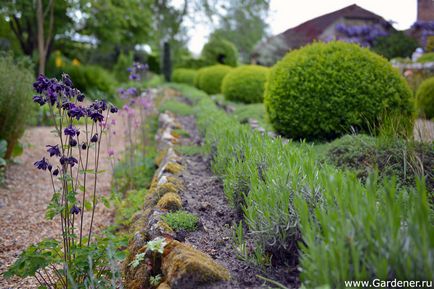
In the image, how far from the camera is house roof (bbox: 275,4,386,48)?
6.36m

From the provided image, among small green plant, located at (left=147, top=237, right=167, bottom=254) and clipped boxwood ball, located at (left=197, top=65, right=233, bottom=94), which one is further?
clipped boxwood ball, located at (left=197, top=65, right=233, bottom=94)

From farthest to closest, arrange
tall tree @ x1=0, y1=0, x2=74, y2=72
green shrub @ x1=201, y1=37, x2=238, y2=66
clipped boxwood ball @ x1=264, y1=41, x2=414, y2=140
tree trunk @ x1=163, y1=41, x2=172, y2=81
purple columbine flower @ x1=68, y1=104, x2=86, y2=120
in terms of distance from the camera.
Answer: tree trunk @ x1=163, y1=41, x2=172, y2=81 < green shrub @ x1=201, y1=37, x2=238, y2=66 < tall tree @ x1=0, y1=0, x2=74, y2=72 < clipped boxwood ball @ x1=264, y1=41, x2=414, y2=140 < purple columbine flower @ x1=68, y1=104, x2=86, y2=120

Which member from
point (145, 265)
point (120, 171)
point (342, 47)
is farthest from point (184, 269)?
point (342, 47)

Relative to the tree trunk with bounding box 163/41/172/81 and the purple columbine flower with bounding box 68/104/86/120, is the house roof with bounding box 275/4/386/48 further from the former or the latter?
the tree trunk with bounding box 163/41/172/81

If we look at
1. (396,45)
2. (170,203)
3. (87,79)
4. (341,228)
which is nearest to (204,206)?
(170,203)

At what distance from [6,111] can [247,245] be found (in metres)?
4.58

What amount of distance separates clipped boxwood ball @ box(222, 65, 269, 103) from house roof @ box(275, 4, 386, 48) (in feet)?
7.13

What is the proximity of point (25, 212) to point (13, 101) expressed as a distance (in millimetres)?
1829

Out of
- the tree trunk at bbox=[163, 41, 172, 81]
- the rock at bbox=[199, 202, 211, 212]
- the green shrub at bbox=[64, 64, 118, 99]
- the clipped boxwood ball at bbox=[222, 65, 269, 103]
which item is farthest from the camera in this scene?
the tree trunk at bbox=[163, 41, 172, 81]

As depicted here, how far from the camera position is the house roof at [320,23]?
636 centimetres

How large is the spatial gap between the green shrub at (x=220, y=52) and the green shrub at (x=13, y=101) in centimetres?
1647

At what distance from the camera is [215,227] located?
285 cm

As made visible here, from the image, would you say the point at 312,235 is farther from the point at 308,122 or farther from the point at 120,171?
the point at 120,171

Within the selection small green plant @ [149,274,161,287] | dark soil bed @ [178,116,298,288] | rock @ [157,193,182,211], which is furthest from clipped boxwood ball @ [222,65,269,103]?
small green plant @ [149,274,161,287]
